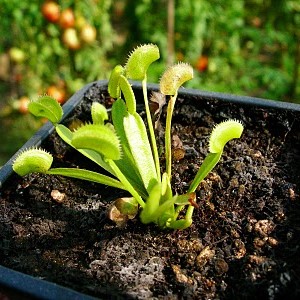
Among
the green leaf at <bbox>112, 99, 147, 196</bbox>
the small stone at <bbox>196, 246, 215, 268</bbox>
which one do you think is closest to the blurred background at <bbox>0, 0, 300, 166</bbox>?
the green leaf at <bbox>112, 99, 147, 196</bbox>

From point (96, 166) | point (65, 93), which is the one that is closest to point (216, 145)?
point (96, 166)

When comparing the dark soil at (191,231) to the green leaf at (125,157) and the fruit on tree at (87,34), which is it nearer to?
the green leaf at (125,157)

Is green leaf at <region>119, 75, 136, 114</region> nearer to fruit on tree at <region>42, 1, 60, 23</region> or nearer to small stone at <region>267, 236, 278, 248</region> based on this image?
small stone at <region>267, 236, 278, 248</region>

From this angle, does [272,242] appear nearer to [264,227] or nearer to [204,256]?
[264,227]

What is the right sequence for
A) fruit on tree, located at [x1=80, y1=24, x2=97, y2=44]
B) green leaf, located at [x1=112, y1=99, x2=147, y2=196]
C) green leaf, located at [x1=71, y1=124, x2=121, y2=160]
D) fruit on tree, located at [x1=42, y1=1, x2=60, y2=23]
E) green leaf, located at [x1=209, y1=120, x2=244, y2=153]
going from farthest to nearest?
fruit on tree, located at [x1=80, y1=24, x2=97, y2=44]
fruit on tree, located at [x1=42, y1=1, x2=60, y2=23]
green leaf, located at [x1=112, y1=99, x2=147, y2=196]
green leaf, located at [x1=209, y1=120, x2=244, y2=153]
green leaf, located at [x1=71, y1=124, x2=121, y2=160]

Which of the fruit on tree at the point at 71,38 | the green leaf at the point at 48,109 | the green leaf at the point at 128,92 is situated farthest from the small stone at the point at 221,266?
the fruit on tree at the point at 71,38

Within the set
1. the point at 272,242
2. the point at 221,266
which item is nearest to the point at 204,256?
the point at 221,266

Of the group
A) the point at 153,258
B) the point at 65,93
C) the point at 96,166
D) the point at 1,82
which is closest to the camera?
the point at 153,258

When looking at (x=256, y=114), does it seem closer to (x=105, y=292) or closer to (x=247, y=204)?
(x=247, y=204)
